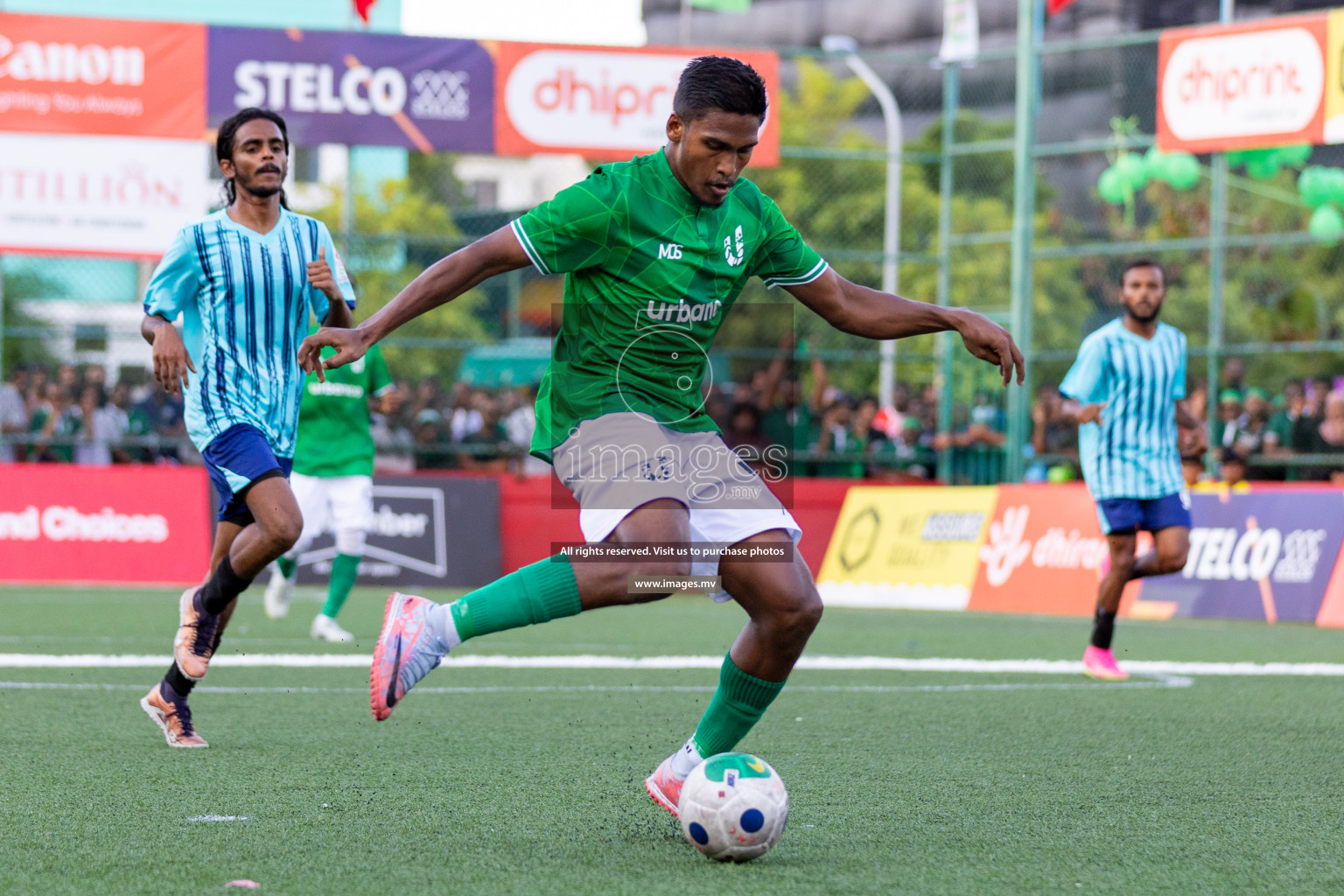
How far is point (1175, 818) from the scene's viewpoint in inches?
191

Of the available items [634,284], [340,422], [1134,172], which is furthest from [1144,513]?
[1134,172]

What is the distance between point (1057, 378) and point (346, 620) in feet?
45.6

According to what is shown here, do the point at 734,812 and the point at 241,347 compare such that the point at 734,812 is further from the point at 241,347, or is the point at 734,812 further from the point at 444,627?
the point at 241,347

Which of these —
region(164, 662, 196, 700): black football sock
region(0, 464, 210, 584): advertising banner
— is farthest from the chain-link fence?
region(164, 662, 196, 700): black football sock

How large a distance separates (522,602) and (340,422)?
7.47 metres

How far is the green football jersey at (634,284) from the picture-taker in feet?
14.8

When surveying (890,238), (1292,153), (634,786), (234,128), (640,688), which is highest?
(1292,153)

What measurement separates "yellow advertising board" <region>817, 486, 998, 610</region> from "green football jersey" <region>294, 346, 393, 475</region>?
638cm

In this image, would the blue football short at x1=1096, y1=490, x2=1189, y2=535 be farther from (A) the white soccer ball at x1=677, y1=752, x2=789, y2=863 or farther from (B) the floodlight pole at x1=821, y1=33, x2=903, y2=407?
(A) the white soccer ball at x1=677, y1=752, x2=789, y2=863

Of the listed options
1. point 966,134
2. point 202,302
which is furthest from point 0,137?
point 966,134

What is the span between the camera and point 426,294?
439 cm

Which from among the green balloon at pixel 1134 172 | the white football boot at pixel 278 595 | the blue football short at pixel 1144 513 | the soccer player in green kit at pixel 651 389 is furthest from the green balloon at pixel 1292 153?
the soccer player in green kit at pixel 651 389

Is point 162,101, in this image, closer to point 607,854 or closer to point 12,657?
point 12,657

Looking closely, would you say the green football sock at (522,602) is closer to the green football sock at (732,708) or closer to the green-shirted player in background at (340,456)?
the green football sock at (732,708)
